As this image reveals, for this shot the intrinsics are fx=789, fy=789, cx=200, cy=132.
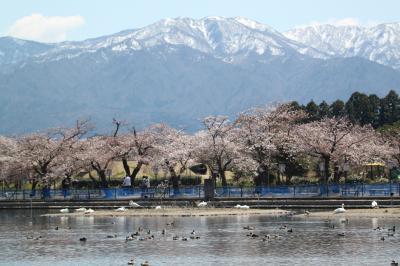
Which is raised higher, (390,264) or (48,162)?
(48,162)

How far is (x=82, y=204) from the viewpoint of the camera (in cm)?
6688

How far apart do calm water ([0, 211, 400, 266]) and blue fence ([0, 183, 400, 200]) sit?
9.36m

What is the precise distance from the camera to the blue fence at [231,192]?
56.7 metres

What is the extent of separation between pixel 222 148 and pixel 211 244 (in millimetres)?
36254

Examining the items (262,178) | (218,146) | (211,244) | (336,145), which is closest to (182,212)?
(218,146)

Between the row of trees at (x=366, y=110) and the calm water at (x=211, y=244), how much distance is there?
6083 centimetres

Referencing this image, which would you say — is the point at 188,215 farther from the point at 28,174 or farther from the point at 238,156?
the point at 28,174

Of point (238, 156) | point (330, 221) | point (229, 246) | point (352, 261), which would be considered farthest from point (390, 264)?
point (238, 156)

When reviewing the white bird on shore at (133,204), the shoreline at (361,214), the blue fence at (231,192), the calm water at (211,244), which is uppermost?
the blue fence at (231,192)

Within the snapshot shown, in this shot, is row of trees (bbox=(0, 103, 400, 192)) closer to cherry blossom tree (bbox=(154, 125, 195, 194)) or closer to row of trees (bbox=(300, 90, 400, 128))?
cherry blossom tree (bbox=(154, 125, 195, 194))

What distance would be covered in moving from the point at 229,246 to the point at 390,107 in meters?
79.8

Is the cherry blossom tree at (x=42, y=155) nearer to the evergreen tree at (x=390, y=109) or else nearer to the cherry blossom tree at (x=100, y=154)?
the cherry blossom tree at (x=100, y=154)

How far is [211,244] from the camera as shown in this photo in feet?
119

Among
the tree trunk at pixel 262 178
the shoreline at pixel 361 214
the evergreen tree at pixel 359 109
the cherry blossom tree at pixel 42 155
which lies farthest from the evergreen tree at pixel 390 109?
the shoreline at pixel 361 214
